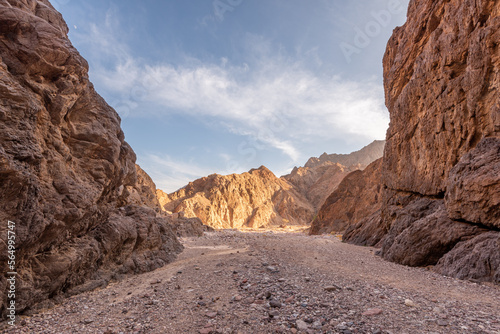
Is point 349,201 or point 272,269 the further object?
point 349,201

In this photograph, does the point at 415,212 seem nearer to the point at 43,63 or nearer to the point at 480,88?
the point at 480,88

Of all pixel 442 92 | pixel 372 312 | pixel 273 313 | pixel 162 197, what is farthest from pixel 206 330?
pixel 162 197

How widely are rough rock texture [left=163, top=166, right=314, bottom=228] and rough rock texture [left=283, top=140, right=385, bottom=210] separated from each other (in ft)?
17.4

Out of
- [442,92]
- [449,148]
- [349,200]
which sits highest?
[442,92]

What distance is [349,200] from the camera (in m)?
33.6

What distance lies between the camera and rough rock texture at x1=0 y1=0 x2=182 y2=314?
4.90m

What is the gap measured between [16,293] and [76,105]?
18.1 ft

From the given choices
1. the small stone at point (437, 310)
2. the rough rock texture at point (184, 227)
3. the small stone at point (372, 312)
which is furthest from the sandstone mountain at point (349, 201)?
the small stone at point (372, 312)

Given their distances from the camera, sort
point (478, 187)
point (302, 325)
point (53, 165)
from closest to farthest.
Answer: point (302, 325)
point (53, 165)
point (478, 187)

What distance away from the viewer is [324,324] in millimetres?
3523

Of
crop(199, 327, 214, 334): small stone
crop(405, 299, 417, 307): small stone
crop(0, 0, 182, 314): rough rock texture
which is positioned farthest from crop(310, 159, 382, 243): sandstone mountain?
crop(199, 327, 214, 334): small stone

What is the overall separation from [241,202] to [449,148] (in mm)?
59870

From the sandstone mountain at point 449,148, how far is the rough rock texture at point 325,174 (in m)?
44.1

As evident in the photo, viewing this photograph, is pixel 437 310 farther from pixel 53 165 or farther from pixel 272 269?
pixel 53 165
